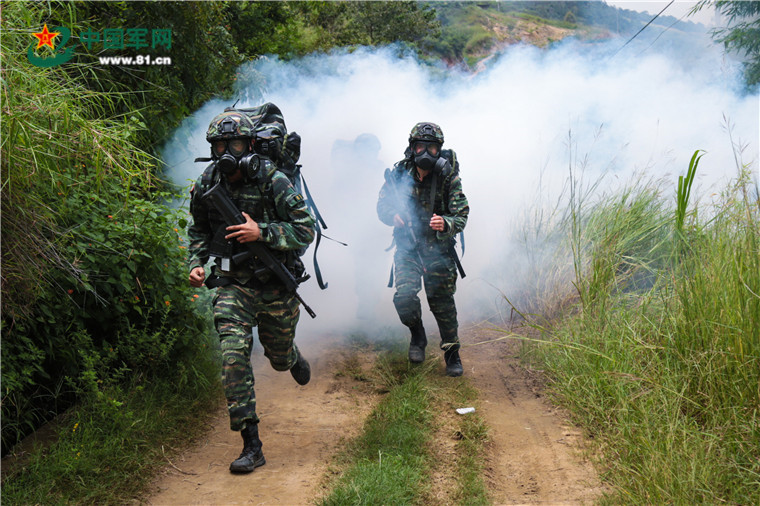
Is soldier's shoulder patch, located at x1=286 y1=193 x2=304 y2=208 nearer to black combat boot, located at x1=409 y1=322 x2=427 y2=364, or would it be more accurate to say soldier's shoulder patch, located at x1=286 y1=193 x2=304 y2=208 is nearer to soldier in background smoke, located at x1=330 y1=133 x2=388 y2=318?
black combat boot, located at x1=409 y1=322 x2=427 y2=364

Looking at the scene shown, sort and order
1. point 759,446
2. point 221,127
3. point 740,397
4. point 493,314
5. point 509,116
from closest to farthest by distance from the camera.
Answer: point 759,446
point 740,397
point 221,127
point 493,314
point 509,116

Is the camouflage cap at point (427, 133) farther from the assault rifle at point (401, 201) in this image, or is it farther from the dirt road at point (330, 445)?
the dirt road at point (330, 445)

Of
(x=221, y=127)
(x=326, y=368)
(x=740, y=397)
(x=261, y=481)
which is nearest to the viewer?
(x=740, y=397)

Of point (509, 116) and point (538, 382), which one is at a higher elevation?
point (509, 116)

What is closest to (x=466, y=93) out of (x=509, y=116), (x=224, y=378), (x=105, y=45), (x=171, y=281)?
(x=509, y=116)

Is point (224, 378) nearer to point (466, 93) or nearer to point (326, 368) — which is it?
point (326, 368)

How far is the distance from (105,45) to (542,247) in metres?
4.96

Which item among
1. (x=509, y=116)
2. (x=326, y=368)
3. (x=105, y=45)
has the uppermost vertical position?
(x=105, y=45)

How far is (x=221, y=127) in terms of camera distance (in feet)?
12.9

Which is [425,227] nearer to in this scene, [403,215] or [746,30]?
[403,215]

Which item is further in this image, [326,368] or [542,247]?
[542,247]

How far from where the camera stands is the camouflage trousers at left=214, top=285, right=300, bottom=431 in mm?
3760

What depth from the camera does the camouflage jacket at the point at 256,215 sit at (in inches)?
159

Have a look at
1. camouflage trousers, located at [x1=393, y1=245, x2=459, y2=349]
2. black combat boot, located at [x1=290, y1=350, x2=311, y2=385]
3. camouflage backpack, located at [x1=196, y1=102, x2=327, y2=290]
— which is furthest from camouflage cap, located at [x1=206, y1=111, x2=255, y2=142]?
camouflage trousers, located at [x1=393, y1=245, x2=459, y2=349]
